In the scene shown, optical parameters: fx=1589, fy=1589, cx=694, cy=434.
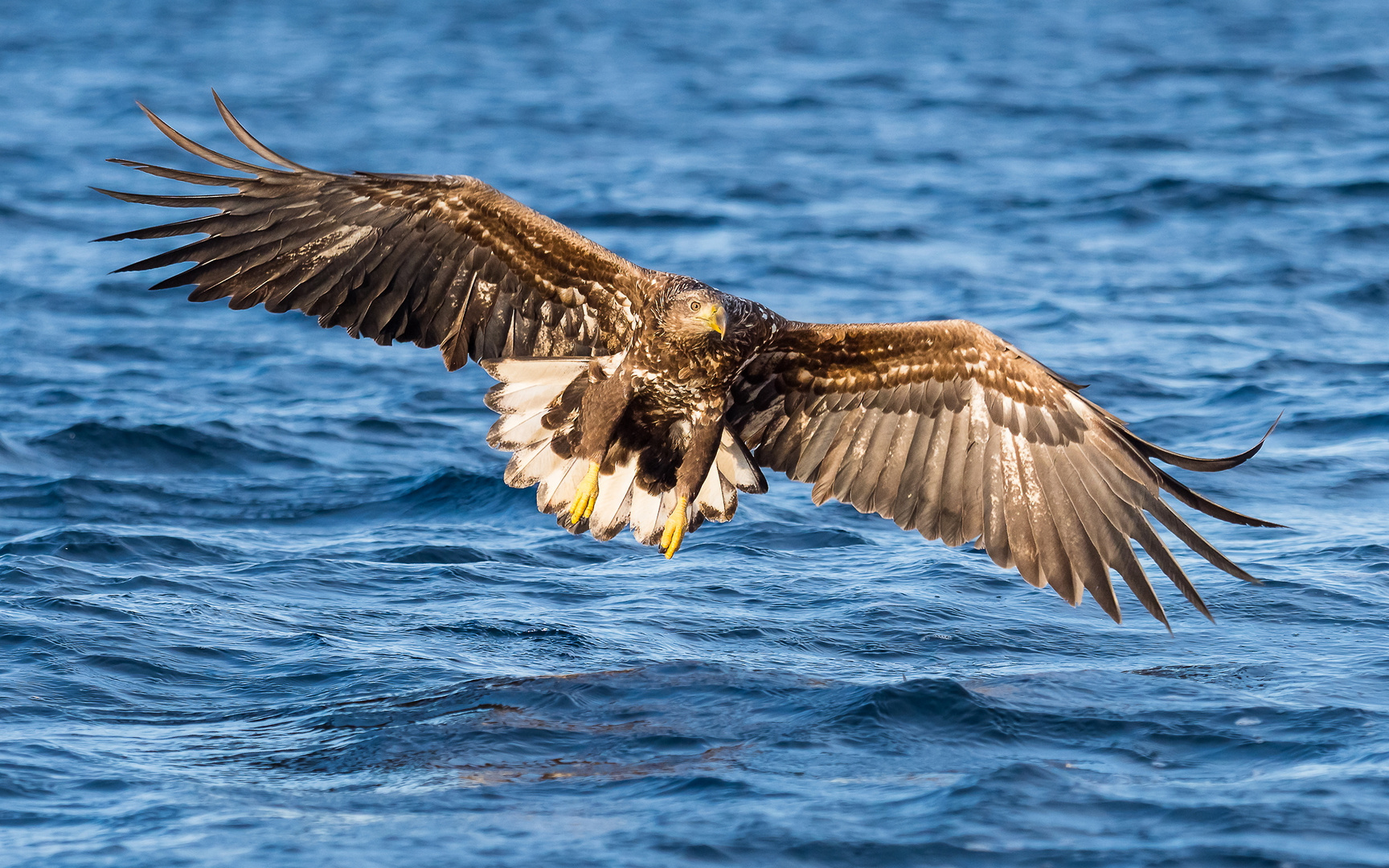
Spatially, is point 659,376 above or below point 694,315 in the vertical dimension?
below

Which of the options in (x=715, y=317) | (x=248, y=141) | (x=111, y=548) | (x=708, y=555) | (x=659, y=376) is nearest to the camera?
(x=248, y=141)

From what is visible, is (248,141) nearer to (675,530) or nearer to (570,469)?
(570,469)

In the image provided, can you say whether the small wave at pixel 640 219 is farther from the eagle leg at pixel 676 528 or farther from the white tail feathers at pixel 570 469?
the eagle leg at pixel 676 528

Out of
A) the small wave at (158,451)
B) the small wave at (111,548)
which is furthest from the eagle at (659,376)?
the small wave at (158,451)

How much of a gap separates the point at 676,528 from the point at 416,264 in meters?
1.63

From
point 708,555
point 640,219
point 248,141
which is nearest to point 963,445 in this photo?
point 708,555

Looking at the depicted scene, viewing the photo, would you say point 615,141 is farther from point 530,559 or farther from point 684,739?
point 684,739

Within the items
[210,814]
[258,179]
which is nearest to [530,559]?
[258,179]

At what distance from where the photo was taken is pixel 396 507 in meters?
9.02

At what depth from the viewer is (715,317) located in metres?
6.55

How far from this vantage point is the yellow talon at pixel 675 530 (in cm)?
693

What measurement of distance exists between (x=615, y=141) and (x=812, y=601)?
1166 centimetres

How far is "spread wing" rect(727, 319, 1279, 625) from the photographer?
666 centimetres

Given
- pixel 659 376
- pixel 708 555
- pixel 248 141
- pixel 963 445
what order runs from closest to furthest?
pixel 248 141
pixel 659 376
pixel 963 445
pixel 708 555
